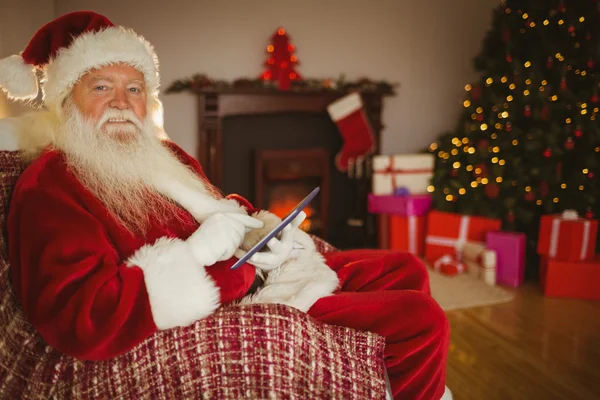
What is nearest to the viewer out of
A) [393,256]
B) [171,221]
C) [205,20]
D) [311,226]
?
[171,221]

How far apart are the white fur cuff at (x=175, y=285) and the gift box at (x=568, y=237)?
2430 mm

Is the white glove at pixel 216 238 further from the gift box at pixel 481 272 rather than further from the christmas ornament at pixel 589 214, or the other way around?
the christmas ornament at pixel 589 214

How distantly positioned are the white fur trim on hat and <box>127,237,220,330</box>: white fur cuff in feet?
1.96

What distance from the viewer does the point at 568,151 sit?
3.03m

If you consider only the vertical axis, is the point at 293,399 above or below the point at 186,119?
below

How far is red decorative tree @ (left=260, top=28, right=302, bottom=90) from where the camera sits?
3721mm

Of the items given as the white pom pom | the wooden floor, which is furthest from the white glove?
the wooden floor

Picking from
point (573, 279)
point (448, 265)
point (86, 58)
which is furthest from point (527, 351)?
point (86, 58)

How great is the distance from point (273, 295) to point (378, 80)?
3.23 m

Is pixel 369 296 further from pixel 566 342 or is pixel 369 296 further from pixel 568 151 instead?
pixel 568 151

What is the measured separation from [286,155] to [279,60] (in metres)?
Answer: 0.75

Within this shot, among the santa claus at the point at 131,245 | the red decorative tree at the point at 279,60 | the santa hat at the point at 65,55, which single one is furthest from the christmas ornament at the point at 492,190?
the santa hat at the point at 65,55

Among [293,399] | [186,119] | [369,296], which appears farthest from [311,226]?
[293,399]

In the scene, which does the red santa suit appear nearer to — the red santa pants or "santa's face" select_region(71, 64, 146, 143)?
the red santa pants
